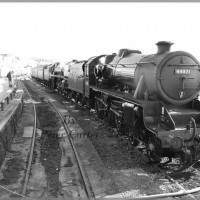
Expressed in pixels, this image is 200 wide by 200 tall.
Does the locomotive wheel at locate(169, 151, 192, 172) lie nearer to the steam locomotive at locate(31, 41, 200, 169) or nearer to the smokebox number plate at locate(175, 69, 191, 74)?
the steam locomotive at locate(31, 41, 200, 169)

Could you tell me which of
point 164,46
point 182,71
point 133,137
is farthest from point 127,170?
point 164,46

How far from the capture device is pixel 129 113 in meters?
8.02

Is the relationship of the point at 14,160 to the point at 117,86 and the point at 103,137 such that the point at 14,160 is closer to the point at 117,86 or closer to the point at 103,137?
the point at 103,137

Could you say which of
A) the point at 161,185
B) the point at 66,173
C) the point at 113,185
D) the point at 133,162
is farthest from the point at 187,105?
Result: the point at 66,173

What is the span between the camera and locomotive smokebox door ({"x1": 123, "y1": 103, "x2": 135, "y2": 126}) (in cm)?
780

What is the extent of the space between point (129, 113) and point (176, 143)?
1838 mm

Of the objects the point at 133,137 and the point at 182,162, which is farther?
the point at 133,137

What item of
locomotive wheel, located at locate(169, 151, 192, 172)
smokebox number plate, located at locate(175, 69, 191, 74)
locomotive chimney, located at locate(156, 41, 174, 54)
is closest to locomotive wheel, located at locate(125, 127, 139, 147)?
locomotive wheel, located at locate(169, 151, 192, 172)

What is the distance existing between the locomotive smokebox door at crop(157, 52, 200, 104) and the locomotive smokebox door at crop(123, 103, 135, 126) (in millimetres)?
1000

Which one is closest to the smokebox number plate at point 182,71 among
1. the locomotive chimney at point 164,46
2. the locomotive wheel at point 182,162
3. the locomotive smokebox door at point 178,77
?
the locomotive smokebox door at point 178,77

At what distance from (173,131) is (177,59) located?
6.62 ft

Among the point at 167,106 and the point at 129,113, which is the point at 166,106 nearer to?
the point at 167,106

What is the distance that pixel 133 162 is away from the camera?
24.7 ft

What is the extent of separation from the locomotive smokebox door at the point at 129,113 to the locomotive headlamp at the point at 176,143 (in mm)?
1467
